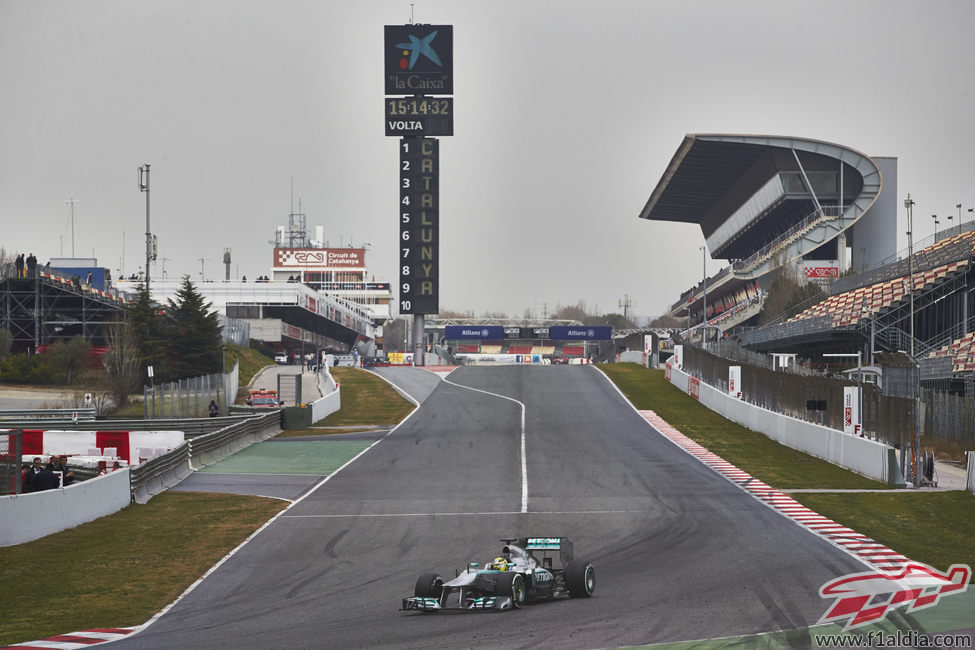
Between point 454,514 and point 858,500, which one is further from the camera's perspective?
point 858,500

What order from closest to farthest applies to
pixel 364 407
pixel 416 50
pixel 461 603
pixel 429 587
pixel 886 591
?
pixel 461 603
pixel 429 587
pixel 886 591
pixel 364 407
pixel 416 50

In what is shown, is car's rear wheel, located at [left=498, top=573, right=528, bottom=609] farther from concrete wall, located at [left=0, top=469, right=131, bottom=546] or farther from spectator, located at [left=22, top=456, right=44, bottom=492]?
spectator, located at [left=22, top=456, right=44, bottom=492]

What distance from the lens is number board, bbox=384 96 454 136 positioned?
96.6 meters

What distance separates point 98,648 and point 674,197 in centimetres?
13427

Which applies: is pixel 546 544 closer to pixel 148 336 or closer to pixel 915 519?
pixel 915 519

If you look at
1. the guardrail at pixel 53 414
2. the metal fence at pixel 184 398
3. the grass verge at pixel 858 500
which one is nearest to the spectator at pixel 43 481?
the grass verge at pixel 858 500

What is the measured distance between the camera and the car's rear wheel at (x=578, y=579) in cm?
1619

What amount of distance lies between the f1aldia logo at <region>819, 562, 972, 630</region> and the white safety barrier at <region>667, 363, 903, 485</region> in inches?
533

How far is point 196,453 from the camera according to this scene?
38.1 metres

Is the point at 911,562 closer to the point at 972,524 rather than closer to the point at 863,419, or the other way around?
the point at 972,524

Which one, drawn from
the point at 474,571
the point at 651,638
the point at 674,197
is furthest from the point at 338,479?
the point at 674,197

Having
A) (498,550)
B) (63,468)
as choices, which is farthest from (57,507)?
(498,550)

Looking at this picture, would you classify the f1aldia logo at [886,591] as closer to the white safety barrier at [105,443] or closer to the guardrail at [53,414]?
the white safety barrier at [105,443]

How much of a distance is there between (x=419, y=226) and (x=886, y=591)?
274 feet
